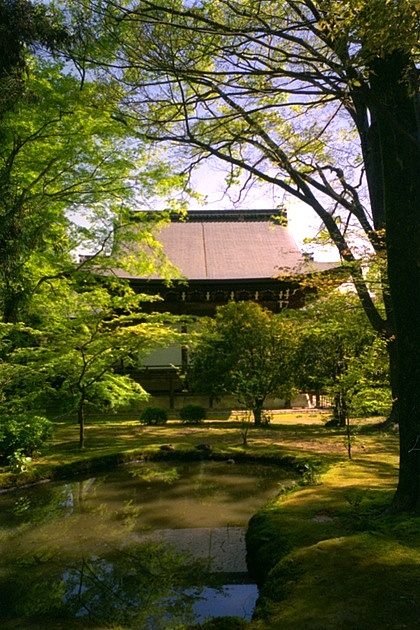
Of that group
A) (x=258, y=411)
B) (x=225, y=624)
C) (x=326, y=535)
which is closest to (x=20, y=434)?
(x=326, y=535)

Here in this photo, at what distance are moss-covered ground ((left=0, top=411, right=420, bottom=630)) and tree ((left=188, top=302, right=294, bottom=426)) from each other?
2.67 m

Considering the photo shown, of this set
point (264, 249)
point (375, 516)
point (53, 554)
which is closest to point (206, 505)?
point (53, 554)

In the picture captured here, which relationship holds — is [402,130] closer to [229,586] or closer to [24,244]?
[229,586]

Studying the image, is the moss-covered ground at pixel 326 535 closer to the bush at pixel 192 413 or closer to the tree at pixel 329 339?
the tree at pixel 329 339

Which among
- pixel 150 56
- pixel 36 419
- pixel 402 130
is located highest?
pixel 150 56

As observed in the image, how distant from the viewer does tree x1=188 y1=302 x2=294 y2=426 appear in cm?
1208

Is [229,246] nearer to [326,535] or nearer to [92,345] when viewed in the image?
[92,345]

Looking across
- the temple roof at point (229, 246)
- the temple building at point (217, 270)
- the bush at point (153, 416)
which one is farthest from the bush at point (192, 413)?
the temple roof at point (229, 246)

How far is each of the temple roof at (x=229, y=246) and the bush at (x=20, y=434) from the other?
402 inches

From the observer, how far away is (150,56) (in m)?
5.72

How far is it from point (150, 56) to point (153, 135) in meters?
3.55

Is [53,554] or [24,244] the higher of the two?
[24,244]

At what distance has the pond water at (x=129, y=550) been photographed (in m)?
3.53

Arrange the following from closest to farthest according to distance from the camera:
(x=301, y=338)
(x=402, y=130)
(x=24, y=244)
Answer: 1. (x=402, y=130)
2. (x=24, y=244)
3. (x=301, y=338)
